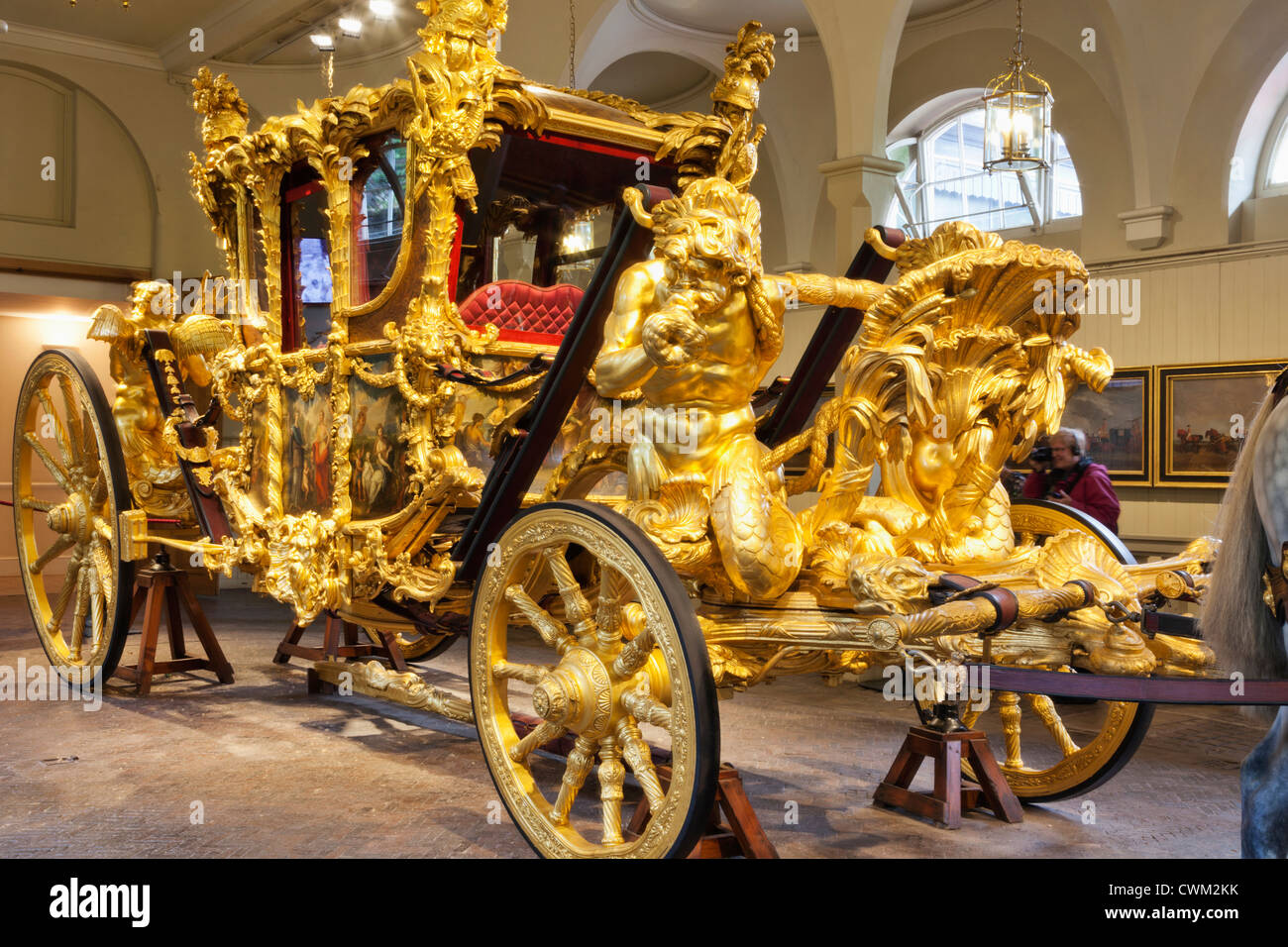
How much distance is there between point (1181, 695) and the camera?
2.12 metres

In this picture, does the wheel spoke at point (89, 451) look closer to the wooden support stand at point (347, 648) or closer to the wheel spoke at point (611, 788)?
the wooden support stand at point (347, 648)

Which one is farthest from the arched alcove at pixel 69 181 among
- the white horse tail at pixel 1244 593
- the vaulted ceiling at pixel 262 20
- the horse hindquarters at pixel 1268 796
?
the horse hindquarters at pixel 1268 796

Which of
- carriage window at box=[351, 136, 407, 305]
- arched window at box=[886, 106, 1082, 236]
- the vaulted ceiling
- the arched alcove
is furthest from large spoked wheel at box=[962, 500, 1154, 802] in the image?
the arched alcove

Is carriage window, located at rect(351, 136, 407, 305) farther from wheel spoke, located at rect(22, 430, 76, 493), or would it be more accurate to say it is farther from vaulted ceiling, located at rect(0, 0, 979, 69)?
vaulted ceiling, located at rect(0, 0, 979, 69)

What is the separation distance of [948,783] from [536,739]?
54.1 inches

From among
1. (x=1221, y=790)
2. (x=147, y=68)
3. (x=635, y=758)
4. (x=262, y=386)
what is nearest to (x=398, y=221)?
(x=262, y=386)

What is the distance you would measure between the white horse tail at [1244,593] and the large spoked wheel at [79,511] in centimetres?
436

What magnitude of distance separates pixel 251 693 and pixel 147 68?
23.3 ft

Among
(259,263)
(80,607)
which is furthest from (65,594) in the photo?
(259,263)

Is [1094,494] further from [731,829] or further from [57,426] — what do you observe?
[57,426]

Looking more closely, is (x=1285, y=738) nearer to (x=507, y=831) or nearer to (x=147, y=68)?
(x=507, y=831)

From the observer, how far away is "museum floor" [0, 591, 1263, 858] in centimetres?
341

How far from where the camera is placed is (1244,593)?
241cm

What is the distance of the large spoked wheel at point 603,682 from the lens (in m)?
2.43
